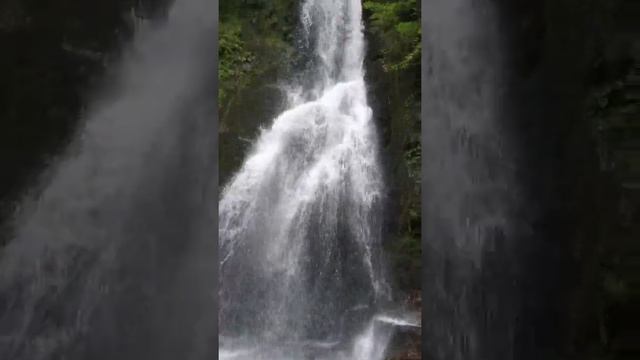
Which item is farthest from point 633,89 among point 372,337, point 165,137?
point 372,337

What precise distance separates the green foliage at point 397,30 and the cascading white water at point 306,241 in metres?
0.65

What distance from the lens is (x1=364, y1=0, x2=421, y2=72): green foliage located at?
22.4ft

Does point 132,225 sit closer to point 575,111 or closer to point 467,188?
point 467,188

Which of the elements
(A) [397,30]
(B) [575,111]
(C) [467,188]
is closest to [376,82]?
(A) [397,30]

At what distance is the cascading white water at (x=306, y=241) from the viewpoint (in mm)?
6406

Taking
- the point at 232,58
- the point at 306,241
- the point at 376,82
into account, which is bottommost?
the point at 306,241

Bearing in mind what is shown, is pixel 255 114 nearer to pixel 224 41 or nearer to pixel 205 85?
pixel 224 41

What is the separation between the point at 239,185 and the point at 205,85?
5.17m

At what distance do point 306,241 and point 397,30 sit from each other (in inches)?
113

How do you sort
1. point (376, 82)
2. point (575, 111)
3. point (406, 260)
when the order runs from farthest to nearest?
point (376, 82) < point (406, 260) < point (575, 111)

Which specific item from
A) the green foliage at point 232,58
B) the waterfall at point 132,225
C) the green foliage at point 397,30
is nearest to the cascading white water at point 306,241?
the green foliage at point 397,30

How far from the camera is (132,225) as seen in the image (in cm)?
162

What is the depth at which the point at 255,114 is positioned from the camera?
715 centimetres

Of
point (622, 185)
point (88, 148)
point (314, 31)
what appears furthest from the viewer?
point (314, 31)
